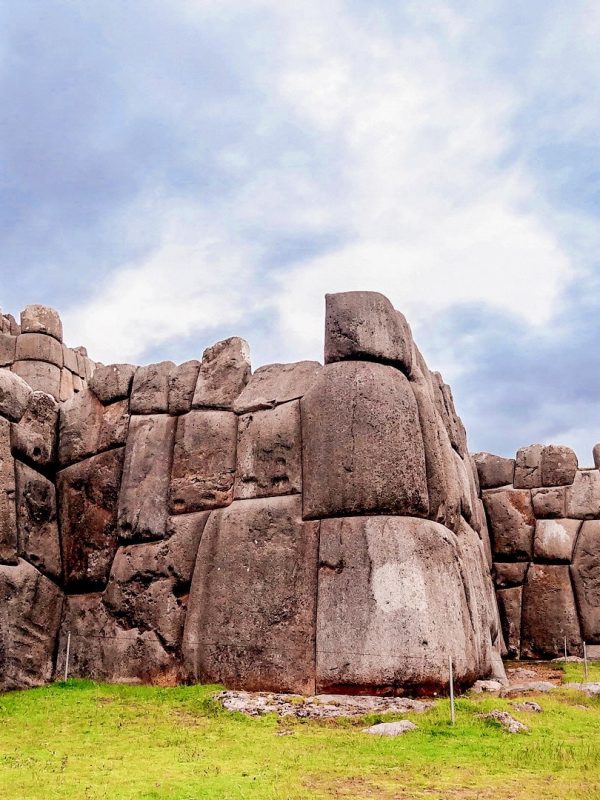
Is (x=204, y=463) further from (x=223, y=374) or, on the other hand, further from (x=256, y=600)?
(x=256, y=600)

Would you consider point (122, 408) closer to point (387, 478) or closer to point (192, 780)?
point (387, 478)

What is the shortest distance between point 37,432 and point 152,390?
6.50 ft

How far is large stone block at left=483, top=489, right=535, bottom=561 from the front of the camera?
1820 centimetres

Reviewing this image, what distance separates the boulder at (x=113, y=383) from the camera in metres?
13.2

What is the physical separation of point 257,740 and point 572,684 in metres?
5.99

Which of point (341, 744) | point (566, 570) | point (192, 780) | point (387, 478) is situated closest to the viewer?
point (192, 780)

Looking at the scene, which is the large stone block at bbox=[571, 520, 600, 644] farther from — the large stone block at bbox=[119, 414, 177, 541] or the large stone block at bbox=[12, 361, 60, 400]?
the large stone block at bbox=[12, 361, 60, 400]

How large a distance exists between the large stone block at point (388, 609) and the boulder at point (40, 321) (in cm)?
1077

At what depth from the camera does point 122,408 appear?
13.1m

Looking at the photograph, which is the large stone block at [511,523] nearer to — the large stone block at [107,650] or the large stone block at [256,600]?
the large stone block at [256,600]

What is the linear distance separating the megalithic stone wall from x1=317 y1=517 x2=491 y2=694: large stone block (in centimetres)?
2

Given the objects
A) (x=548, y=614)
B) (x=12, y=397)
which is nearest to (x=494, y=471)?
(x=548, y=614)

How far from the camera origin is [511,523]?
18438mm

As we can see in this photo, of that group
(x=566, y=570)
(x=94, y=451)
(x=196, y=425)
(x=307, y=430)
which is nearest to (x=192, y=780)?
(x=307, y=430)
